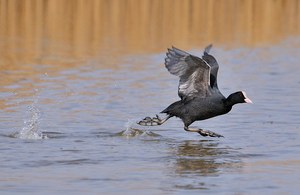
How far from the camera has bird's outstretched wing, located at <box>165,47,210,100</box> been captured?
1123cm

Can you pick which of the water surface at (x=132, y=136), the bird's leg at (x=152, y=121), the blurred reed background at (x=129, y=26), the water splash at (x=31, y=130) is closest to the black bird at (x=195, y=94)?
the bird's leg at (x=152, y=121)

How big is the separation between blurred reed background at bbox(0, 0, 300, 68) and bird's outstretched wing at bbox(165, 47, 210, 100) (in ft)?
21.7

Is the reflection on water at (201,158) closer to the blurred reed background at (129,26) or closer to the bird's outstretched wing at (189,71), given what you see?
the bird's outstretched wing at (189,71)

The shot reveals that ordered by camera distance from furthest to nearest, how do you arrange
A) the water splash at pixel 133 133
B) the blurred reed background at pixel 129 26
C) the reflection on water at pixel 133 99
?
the blurred reed background at pixel 129 26 → the water splash at pixel 133 133 → the reflection on water at pixel 133 99

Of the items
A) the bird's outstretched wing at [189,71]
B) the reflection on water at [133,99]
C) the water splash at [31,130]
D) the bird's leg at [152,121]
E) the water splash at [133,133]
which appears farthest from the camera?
the bird's leg at [152,121]

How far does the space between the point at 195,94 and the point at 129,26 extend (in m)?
12.2

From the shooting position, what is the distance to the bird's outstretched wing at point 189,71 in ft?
36.8

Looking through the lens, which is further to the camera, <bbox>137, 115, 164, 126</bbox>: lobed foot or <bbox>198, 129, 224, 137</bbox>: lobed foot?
<bbox>137, 115, 164, 126</bbox>: lobed foot

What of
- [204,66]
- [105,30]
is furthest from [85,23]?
[204,66]

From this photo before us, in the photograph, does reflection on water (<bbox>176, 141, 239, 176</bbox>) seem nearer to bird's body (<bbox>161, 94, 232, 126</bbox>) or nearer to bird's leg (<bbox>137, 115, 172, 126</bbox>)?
bird's body (<bbox>161, 94, 232, 126</bbox>)

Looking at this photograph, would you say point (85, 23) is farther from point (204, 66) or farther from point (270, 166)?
point (270, 166)

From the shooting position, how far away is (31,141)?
36.4 ft

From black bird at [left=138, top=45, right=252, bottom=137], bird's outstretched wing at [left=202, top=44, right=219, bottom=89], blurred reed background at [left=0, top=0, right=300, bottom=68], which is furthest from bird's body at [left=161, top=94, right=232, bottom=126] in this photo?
blurred reed background at [left=0, top=0, right=300, bottom=68]

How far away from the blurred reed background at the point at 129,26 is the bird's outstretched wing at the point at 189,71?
6.60 meters
